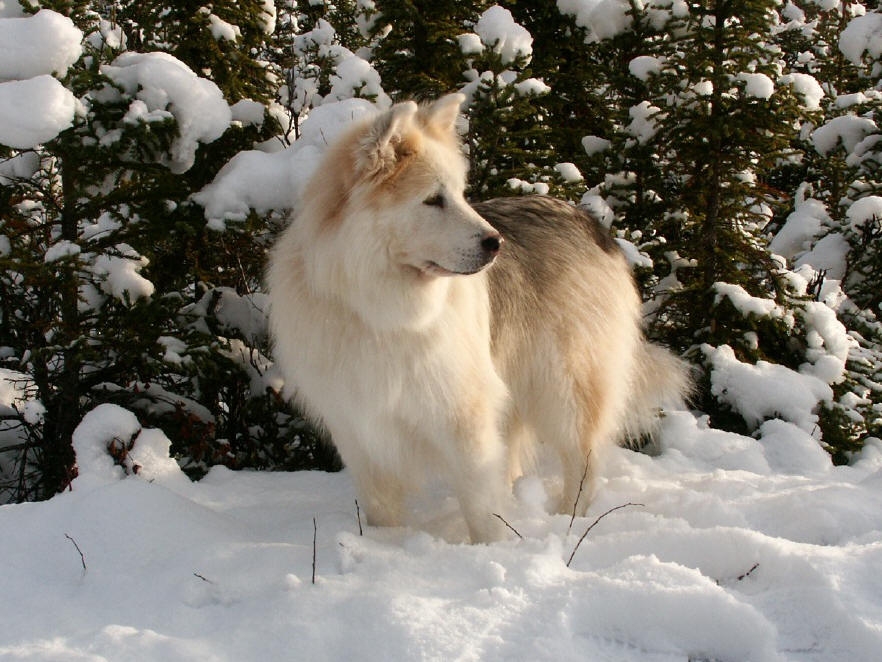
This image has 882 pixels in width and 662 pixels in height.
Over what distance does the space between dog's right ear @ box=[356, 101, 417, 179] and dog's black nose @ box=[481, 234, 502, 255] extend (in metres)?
0.52

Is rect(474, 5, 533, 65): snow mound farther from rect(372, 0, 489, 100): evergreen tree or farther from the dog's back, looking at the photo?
the dog's back

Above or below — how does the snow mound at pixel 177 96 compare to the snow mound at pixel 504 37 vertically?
below

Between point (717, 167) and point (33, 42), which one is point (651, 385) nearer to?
point (717, 167)

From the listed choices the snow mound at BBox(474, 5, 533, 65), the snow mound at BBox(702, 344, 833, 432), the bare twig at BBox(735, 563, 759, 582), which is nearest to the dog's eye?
the bare twig at BBox(735, 563, 759, 582)

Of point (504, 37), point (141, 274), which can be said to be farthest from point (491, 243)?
point (504, 37)

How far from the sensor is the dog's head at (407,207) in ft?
9.94

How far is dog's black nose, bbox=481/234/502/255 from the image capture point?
9.93ft

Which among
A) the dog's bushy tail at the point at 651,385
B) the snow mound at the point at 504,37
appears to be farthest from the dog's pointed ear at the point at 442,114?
the snow mound at the point at 504,37

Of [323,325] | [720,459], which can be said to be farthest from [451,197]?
[720,459]

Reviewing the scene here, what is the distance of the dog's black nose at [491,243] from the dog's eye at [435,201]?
0.27 m

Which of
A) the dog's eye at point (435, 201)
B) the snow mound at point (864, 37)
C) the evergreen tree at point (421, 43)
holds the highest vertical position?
the snow mound at point (864, 37)

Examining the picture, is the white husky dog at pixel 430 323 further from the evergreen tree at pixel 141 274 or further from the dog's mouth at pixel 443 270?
the evergreen tree at pixel 141 274

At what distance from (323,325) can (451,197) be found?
825 millimetres

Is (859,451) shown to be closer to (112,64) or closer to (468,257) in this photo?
(468,257)
